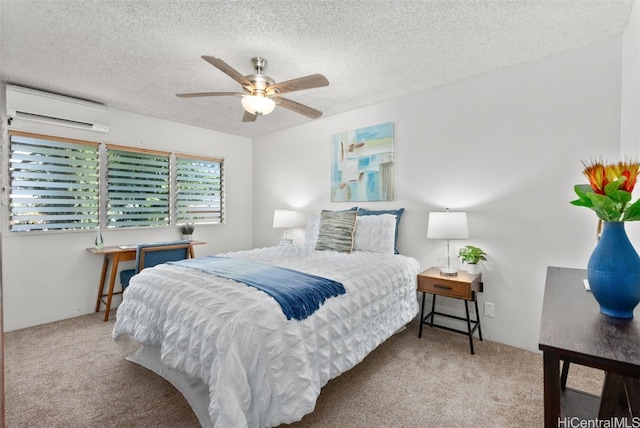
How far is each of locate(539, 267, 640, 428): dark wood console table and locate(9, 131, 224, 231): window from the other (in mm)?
4237

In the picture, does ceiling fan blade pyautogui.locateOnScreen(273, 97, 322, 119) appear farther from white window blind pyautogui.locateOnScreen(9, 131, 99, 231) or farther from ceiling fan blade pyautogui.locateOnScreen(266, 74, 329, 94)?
white window blind pyautogui.locateOnScreen(9, 131, 99, 231)

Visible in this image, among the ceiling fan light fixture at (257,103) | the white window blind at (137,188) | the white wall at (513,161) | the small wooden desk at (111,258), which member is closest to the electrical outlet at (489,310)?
the white wall at (513,161)

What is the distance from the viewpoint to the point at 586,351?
0.83 meters

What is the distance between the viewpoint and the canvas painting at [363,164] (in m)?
3.44

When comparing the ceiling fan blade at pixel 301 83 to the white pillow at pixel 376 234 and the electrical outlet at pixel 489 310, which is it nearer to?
the white pillow at pixel 376 234

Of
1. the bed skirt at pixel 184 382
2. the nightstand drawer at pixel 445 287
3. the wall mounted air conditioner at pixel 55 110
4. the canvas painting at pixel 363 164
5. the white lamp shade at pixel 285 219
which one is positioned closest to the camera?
the bed skirt at pixel 184 382

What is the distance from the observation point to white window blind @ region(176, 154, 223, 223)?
430 cm

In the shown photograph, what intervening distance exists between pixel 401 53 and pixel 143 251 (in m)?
3.03

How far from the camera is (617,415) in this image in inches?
44.7

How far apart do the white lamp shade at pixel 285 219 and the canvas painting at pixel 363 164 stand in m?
0.62

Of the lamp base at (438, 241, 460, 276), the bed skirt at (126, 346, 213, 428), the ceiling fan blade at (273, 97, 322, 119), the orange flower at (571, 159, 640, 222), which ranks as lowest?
the bed skirt at (126, 346, 213, 428)

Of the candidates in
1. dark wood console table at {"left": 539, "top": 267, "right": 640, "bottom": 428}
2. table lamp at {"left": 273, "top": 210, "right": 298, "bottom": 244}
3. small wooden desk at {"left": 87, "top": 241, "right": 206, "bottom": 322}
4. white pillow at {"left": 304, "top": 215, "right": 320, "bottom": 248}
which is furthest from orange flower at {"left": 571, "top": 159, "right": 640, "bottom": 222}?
small wooden desk at {"left": 87, "top": 241, "right": 206, "bottom": 322}

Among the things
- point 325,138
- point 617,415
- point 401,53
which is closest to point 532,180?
point 401,53

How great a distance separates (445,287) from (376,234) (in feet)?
2.78
